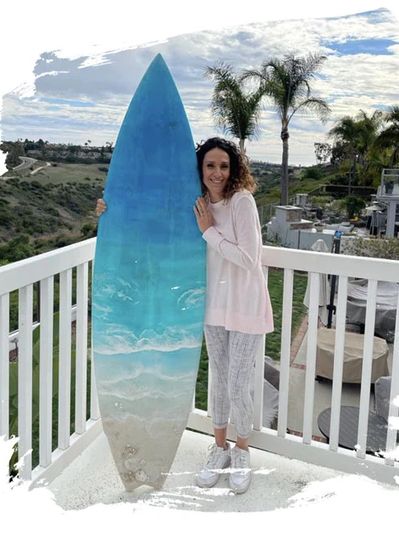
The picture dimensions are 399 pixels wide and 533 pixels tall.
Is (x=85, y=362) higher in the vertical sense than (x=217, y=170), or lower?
lower

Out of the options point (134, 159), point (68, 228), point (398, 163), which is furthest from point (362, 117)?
point (134, 159)

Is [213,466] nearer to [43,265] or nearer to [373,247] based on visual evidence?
[43,265]

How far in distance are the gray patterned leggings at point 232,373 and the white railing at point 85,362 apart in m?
0.17

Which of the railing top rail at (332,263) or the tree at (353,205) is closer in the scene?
the railing top rail at (332,263)

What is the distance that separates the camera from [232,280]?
172 centimetres

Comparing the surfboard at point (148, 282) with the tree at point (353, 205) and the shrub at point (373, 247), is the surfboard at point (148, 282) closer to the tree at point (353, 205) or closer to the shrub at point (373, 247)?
the shrub at point (373, 247)

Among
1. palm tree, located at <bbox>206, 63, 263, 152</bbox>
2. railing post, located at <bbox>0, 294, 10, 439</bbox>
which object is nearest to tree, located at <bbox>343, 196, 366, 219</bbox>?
palm tree, located at <bbox>206, 63, 263, 152</bbox>

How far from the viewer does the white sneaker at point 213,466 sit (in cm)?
181

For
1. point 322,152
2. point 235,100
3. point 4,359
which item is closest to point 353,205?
point 322,152

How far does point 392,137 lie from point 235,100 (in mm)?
11711

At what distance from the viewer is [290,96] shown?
1240 centimetres

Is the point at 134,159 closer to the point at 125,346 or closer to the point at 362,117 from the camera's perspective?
the point at 125,346

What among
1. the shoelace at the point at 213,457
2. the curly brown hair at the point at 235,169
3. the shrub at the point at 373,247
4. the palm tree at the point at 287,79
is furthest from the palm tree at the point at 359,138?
the shoelace at the point at 213,457

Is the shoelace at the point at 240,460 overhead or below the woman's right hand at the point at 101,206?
below
